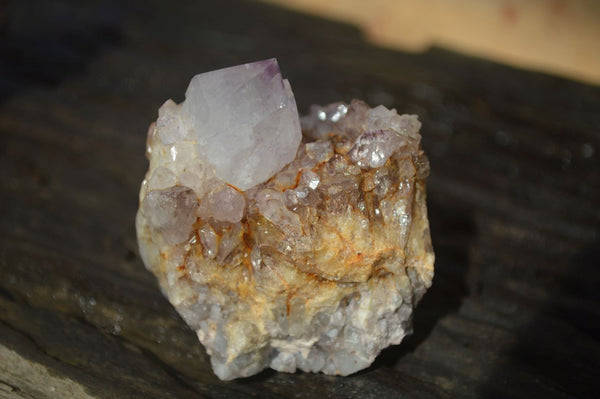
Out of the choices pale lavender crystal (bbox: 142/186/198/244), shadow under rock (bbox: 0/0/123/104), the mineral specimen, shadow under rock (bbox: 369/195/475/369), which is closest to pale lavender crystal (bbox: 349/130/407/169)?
the mineral specimen

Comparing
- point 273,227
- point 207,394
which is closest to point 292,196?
point 273,227

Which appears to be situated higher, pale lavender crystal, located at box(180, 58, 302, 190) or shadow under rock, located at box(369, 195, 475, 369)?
pale lavender crystal, located at box(180, 58, 302, 190)

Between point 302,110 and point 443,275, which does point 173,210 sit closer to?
point 443,275

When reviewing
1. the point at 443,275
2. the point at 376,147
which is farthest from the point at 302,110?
the point at 376,147

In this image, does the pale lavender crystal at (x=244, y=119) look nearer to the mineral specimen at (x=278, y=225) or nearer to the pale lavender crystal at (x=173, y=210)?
the mineral specimen at (x=278, y=225)

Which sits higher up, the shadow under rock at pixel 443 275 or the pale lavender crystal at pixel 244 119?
the pale lavender crystal at pixel 244 119

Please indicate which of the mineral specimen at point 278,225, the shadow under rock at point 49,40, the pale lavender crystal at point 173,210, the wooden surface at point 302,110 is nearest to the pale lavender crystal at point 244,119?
the mineral specimen at point 278,225

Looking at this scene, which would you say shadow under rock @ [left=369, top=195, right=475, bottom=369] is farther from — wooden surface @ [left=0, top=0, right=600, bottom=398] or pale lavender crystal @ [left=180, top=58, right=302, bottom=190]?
pale lavender crystal @ [left=180, top=58, right=302, bottom=190]
